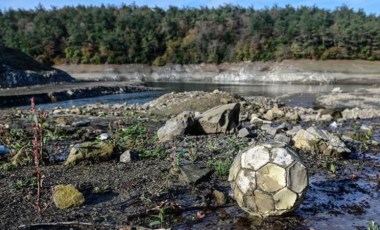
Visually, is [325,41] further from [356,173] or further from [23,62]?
[356,173]

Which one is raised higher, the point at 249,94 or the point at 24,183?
the point at 24,183

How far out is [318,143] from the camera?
12805mm

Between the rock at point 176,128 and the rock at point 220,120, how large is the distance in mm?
557

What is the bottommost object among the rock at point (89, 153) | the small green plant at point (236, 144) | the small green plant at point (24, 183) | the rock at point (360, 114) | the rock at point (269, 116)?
the rock at point (360, 114)

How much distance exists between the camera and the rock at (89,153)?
36.3ft

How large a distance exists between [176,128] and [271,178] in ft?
25.2

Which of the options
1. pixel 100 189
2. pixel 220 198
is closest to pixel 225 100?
pixel 100 189

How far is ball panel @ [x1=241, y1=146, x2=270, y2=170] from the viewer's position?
7.69 meters

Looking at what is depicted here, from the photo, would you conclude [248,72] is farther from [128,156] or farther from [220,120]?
[128,156]

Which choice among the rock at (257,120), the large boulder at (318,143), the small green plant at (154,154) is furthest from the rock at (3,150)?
the rock at (257,120)

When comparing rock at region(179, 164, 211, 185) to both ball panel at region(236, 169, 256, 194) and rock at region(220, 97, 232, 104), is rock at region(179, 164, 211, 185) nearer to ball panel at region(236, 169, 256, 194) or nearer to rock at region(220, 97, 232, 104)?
ball panel at region(236, 169, 256, 194)

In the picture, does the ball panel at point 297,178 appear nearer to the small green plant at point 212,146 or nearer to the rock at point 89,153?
the small green plant at point 212,146

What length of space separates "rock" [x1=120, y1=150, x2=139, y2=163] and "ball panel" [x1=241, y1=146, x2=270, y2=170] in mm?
4306

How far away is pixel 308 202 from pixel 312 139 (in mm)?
4655
